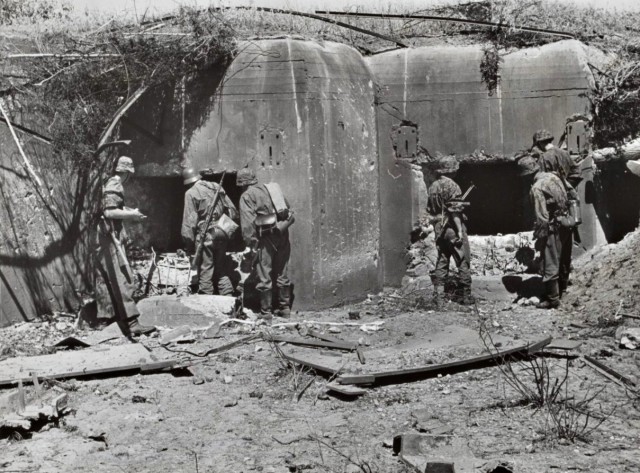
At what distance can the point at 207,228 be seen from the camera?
9.74 m

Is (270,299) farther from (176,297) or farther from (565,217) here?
(565,217)

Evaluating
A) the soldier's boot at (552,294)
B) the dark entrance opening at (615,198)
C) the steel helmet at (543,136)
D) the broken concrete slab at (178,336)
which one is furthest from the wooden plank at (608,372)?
the dark entrance opening at (615,198)

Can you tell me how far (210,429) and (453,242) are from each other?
15.9 feet

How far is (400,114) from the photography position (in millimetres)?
11156

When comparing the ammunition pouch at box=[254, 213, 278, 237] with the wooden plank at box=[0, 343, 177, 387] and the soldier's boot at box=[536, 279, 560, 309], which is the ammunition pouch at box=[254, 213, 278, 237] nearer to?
the wooden plank at box=[0, 343, 177, 387]

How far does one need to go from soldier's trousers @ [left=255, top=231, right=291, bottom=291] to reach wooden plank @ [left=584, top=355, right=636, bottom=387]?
13.6 ft

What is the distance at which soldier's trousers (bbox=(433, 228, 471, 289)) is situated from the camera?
389 inches

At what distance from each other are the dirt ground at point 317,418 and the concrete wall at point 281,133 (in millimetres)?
2300

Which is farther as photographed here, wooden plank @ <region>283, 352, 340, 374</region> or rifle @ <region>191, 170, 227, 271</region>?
rifle @ <region>191, 170, 227, 271</region>

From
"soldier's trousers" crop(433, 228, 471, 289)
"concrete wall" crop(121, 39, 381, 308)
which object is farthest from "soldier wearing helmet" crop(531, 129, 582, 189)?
"concrete wall" crop(121, 39, 381, 308)

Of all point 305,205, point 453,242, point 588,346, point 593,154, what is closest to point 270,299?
point 305,205

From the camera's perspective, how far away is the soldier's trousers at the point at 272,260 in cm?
982

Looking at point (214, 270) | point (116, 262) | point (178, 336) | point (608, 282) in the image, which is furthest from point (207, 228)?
point (608, 282)

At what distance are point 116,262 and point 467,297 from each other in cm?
435
